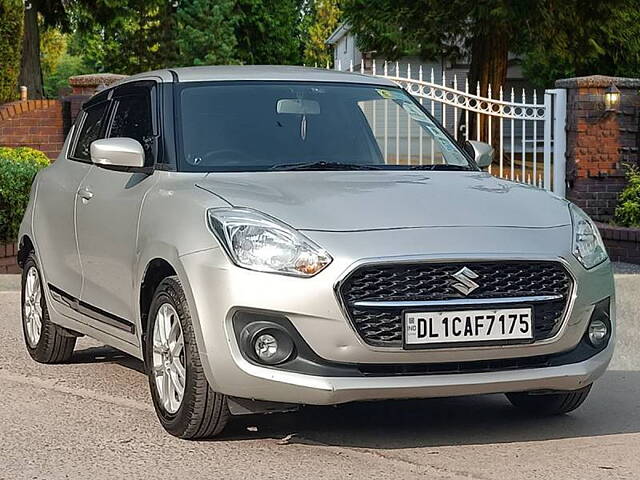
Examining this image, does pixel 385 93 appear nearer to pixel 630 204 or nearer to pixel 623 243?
pixel 623 243

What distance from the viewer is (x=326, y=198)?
5477mm

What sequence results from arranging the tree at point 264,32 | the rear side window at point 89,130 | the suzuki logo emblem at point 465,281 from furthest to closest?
1. the tree at point 264,32
2. the rear side window at point 89,130
3. the suzuki logo emblem at point 465,281

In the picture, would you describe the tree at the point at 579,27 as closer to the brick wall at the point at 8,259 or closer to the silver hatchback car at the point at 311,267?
the brick wall at the point at 8,259

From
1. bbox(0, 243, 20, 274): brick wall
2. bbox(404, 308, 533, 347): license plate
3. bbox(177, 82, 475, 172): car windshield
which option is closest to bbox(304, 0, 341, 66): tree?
bbox(0, 243, 20, 274): brick wall

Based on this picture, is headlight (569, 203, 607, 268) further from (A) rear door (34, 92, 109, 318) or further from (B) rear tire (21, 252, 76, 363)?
(B) rear tire (21, 252, 76, 363)

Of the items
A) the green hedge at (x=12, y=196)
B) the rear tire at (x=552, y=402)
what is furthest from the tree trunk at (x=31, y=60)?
the rear tire at (x=552, y=402)

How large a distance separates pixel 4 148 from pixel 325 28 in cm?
7782

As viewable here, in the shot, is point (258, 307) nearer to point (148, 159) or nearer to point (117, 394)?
point (148, 159)

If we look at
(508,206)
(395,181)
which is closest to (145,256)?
(395,181)

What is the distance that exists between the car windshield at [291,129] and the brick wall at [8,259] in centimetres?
610

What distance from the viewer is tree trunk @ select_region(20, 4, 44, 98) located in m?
27.1

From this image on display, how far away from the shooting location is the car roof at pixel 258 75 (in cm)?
659

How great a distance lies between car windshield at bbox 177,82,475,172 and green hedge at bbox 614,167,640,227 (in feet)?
25.1

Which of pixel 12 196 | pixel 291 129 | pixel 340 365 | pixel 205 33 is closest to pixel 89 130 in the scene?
pixel 291 129
